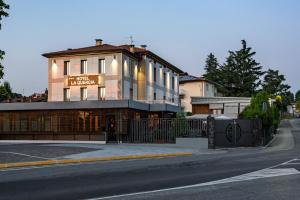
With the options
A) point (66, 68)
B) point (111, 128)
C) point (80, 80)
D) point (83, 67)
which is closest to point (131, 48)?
point (83, 67)

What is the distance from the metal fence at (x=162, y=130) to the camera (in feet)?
112

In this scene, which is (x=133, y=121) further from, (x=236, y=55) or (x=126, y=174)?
(x=236, y=55)

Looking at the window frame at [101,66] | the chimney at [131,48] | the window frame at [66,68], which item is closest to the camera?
the window frame at [101,66]

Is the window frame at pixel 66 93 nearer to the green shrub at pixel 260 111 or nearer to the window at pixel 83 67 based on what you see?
the window at pixel 83 67

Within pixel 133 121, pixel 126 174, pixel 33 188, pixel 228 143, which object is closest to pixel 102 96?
pixel 133 121

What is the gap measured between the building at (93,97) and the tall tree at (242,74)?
108ft

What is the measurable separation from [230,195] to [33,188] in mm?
5105

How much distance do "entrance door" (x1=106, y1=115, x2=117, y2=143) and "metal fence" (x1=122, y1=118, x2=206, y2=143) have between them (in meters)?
2.89

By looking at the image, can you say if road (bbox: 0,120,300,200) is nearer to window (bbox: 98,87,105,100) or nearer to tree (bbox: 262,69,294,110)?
window (bbox: 98,87,105,100)

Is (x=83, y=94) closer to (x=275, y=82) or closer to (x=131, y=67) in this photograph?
(x=131, y=67)

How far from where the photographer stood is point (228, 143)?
33469 millimetres

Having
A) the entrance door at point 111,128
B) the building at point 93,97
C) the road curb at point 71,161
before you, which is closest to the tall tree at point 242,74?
the building at point 93,97

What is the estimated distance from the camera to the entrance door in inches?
1619

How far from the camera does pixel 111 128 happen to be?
42250 millimetres
